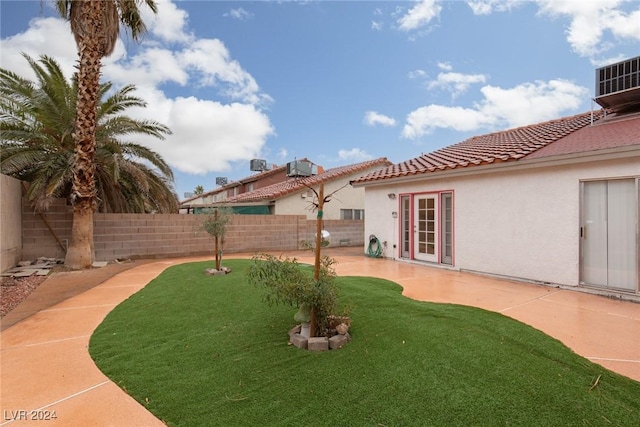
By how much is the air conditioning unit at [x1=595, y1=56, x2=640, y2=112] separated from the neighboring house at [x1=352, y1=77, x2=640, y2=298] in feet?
0.30

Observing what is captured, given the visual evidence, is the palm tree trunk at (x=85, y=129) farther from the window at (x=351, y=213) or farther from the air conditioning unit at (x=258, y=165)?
the air conditioning unit at (x=258, y=165)

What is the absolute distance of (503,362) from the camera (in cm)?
350

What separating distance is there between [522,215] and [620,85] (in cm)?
460

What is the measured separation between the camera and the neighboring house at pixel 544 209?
6648mm

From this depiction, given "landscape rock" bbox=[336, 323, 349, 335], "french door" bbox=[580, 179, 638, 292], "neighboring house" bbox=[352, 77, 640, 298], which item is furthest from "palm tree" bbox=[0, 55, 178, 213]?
"french door" bbox=[580, 179, 638, 292]

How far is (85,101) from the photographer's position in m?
9.86

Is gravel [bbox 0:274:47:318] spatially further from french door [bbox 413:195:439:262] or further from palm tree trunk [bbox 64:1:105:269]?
french door [bbox 413:195:439:262]

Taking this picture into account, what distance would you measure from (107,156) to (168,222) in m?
3.17

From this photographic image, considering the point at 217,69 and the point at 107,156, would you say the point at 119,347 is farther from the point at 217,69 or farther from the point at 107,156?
the point at 217,69

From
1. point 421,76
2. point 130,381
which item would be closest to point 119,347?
point 130,381

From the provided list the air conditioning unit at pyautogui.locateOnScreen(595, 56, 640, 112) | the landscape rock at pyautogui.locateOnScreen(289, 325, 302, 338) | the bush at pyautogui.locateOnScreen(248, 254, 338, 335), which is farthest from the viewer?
the air conditioning unit at pyautogui.locateOnScreen(595, 56, 640, 112)

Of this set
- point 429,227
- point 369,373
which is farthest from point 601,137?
point 369,373

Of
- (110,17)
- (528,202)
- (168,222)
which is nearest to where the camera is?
(528,202)

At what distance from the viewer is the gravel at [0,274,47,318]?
6.55m
